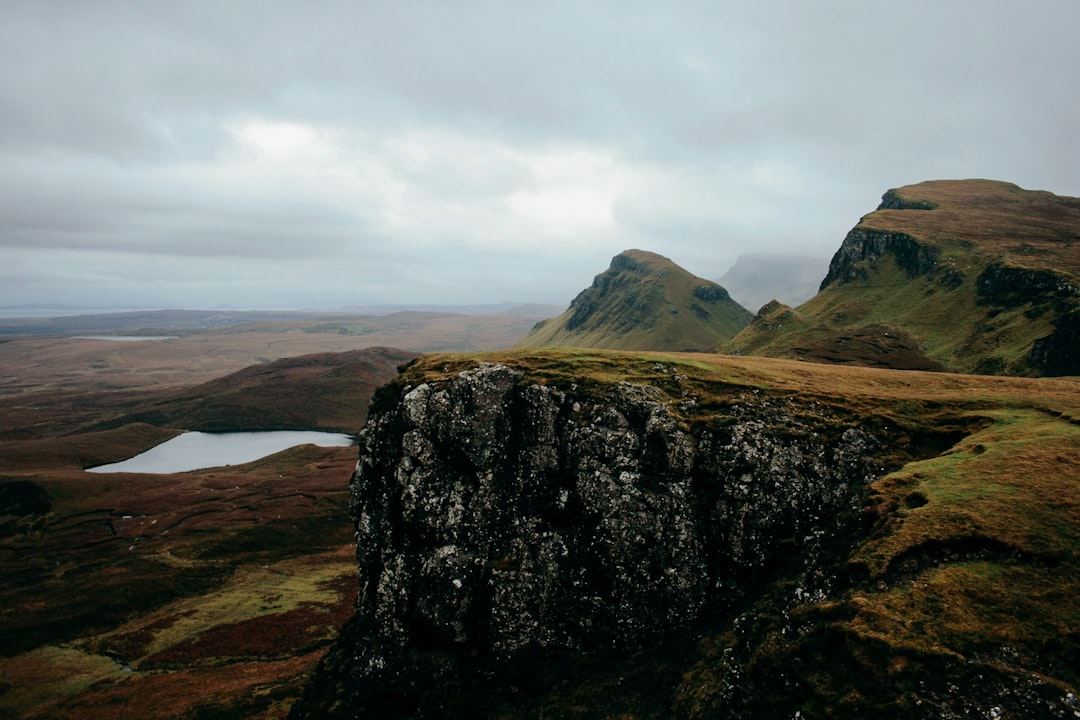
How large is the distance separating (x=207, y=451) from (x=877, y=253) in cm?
22618

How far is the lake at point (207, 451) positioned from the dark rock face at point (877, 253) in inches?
6710

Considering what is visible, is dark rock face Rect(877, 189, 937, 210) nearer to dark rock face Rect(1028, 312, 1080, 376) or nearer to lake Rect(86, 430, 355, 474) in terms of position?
dark rock face Rect(1028, 312, 1080, 376)

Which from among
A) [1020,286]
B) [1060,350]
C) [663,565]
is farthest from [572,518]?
[1020,286]

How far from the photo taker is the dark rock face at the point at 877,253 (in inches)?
4587

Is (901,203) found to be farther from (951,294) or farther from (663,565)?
(663,565)

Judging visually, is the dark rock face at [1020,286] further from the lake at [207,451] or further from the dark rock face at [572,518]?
the lake at [207,451]

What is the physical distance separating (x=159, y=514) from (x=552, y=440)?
11066 centimetres

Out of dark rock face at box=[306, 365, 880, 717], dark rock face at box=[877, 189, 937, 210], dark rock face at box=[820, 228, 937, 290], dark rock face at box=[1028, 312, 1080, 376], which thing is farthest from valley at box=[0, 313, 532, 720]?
dark rock face at box=[877, 189, 937, 210]

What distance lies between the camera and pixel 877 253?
432 ft

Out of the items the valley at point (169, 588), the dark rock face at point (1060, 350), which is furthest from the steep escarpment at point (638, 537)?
the dark rock face at point (1060, 350)

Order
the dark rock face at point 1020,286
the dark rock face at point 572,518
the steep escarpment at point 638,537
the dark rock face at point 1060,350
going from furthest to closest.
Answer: the dark rock face at point 1020,286 < the dark rock face at point 1060,350 < the dark rock face at point 572,518 < the steep escarpment at point 638,537

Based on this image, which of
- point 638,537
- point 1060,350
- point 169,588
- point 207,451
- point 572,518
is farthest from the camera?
point 207,451

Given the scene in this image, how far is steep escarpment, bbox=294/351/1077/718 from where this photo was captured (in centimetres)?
2300

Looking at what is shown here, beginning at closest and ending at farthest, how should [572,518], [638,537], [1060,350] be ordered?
[638,537], [572,518], [1060,350]
